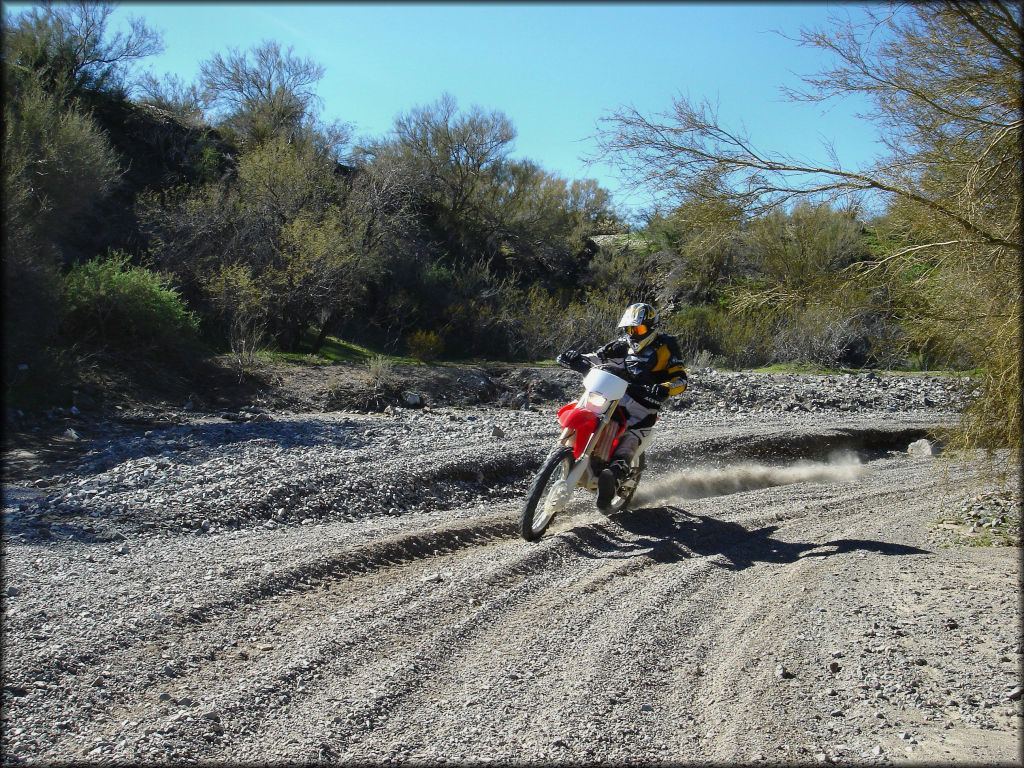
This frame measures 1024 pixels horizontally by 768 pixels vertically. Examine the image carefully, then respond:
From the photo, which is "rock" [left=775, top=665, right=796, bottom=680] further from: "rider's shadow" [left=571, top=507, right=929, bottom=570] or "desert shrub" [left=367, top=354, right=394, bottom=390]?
"desert shrub" [left=367, top=354, right=394, bottom=390]

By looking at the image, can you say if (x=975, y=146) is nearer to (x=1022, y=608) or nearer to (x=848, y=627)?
(x=1022, y=608)

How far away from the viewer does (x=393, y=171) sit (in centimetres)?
2456

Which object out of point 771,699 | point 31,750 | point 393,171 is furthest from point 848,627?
point 393,171

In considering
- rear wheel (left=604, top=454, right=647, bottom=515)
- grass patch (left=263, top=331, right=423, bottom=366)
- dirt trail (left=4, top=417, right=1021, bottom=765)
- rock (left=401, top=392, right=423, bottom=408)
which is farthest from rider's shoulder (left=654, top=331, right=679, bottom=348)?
grass patch (left=263, top=331, right=423, bottom=366)

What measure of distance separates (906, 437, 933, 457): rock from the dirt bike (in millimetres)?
7288

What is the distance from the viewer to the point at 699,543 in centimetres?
680

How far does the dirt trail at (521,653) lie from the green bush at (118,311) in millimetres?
7903

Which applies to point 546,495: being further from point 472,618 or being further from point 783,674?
point 783,674

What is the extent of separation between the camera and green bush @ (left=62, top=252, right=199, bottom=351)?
12328 mm

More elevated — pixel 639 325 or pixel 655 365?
pixel 639 325

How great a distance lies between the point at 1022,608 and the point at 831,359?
686 inches

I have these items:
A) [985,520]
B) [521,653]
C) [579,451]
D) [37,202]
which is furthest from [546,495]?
[37,202]

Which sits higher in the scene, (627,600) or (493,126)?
(493,126)

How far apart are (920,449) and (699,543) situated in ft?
23.7
